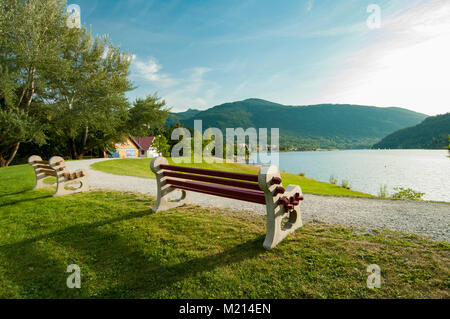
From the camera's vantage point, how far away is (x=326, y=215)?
6109 mm

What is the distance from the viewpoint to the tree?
1888 centimetres

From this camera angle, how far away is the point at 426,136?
446ft

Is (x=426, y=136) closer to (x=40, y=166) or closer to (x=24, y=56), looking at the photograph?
(x=24, y=56)

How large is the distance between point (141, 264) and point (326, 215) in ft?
15.7

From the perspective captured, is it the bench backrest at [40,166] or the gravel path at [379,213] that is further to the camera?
the bench backrest at [40,166]

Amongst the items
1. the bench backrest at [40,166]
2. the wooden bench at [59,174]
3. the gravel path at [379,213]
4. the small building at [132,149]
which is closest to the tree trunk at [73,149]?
the small building at [132,149]

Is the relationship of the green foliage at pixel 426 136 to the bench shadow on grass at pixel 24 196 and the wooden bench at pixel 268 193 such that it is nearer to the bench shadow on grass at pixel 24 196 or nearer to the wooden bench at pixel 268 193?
the wooden bench at pixel 268 193

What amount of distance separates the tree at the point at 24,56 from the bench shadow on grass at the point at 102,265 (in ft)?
67.5

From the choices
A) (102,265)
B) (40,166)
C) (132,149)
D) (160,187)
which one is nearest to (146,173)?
(40,166)

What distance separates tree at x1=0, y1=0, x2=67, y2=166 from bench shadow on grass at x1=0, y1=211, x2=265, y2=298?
67.5 feet

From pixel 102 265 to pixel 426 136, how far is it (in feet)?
596

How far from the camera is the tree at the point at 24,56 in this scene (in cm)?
1888
